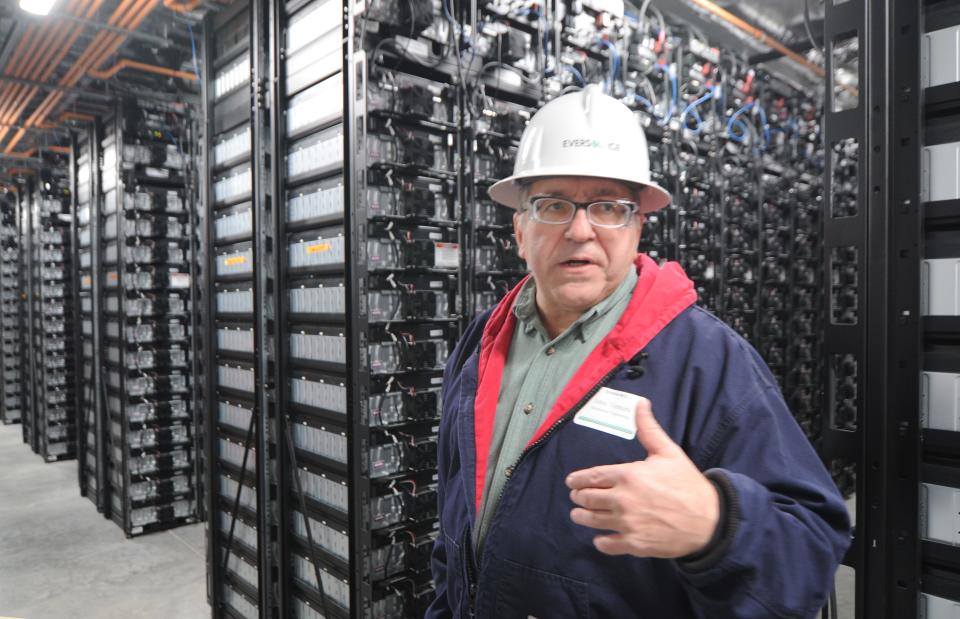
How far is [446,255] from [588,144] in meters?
2.55

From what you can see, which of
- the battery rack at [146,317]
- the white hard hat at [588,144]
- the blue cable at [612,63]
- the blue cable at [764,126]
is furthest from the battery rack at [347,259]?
the blue cable at [764,126]

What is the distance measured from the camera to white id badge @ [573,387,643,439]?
1.32m

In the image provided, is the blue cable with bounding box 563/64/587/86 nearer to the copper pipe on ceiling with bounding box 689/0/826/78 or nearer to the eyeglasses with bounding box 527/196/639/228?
the copper pipe on ceiling with bounding box 689/0/826/78

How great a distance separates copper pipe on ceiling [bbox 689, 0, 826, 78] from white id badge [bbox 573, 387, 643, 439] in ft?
18.7

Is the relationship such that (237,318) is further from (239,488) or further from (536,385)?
(536,385)

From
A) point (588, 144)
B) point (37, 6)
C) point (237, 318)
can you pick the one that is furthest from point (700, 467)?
point (37, 6)

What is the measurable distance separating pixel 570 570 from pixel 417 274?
2.81 metres

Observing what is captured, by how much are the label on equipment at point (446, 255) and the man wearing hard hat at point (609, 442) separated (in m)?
2.17

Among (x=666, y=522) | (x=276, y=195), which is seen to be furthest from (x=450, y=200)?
(x=666, y=522)

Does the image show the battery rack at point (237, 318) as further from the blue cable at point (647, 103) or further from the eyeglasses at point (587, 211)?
the blue cable at point (647, 103)

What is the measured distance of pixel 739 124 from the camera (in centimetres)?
714

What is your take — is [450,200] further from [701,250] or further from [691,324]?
[701,250]

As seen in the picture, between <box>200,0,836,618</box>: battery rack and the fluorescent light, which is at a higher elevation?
the fluorescent light

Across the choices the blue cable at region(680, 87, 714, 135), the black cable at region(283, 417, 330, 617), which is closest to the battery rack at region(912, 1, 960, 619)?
the black cable at region(283, 417, 330, 617)
